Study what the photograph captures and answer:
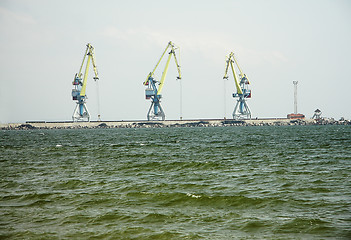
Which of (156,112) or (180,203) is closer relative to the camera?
(180,203)

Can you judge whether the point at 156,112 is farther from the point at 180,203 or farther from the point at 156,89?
the point at 180,203

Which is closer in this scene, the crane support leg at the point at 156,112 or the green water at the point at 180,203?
the green water at the point at 180,203

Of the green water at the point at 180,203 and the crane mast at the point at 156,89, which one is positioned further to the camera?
the crane mast at the point at 156,89

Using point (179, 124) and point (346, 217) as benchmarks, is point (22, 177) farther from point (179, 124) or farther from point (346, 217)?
point (179, 124)

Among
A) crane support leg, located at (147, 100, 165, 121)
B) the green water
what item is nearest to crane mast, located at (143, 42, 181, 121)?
crane support leg, located at (147, 100, 165, 121)

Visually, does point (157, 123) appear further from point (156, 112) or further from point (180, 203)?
point (180, 203)

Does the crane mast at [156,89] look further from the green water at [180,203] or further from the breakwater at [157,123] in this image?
the green water at [180,203]

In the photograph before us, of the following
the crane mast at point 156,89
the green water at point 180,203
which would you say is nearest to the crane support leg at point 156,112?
the crane mast at point 156,89

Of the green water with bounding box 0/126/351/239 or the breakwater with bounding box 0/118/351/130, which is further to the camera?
Result: the breakwater with bounding box 0/118/351/130

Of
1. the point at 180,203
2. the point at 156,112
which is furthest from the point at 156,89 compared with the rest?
the point at 180,203

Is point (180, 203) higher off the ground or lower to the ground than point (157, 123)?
lower

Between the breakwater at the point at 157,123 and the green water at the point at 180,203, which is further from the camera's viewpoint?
the breakwater at the point at 157,123

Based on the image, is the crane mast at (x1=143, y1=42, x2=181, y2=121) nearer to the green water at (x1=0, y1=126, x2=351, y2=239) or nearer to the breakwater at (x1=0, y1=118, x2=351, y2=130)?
the breakwater at (x1=0, y1=118, x2=351, y2=130)

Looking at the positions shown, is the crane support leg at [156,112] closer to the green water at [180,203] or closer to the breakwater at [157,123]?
the breakwater at [157,123]
